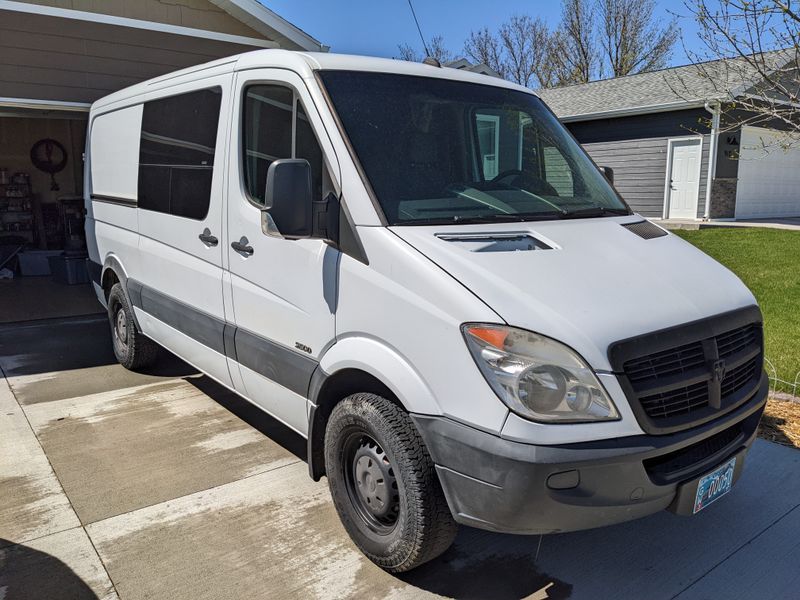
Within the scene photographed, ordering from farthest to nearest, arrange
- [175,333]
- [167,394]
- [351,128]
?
[167,394] < [175,333] < [351,128]

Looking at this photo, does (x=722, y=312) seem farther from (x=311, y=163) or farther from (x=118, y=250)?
(x=118, y=250)

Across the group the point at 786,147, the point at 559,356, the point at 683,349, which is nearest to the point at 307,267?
the point at 559,356

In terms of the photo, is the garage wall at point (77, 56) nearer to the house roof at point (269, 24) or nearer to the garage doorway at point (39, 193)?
the house roof at point (269, 24)

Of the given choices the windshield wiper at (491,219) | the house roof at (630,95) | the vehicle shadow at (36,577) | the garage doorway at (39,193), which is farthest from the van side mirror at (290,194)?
the house roof at (630,95)

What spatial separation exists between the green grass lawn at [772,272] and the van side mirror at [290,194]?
4.10m

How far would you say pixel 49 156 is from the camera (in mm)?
12906

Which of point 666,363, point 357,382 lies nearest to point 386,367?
point 357,382

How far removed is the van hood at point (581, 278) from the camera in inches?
89.8

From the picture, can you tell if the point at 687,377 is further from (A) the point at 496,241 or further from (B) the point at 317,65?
(B) the point at 317,65

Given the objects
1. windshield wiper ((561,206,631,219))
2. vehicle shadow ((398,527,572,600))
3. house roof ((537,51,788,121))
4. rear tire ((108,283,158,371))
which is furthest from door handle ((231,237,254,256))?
house roof ((537,51,788,121))

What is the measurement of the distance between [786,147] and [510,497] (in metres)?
5.15

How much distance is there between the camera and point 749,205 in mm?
17797

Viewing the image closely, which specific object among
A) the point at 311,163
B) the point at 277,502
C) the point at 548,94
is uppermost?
the point at 548,94

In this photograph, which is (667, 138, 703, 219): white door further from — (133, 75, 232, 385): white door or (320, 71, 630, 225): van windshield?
(133, 75, 232, 385): white door
